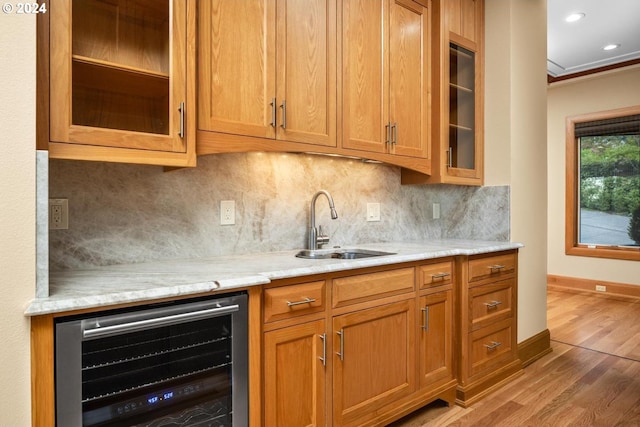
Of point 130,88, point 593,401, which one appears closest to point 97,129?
point 130,88

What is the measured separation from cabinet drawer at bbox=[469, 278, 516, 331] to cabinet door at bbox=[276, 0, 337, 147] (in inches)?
52.1

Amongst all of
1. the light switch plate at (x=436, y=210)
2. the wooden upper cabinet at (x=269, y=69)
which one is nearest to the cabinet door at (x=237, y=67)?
the wooden upper cabinet at (x=269, y=69)

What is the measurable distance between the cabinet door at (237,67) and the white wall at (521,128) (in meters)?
1.81

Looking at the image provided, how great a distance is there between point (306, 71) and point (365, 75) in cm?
41

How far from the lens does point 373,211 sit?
8.87 ft

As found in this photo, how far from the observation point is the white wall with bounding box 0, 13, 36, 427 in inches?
41.8

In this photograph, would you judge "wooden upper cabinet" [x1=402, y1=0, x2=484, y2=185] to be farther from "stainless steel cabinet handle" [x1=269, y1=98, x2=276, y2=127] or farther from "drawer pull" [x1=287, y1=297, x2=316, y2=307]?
"drawer pull" [x1=287, y1=297, x2=316, y2=307]

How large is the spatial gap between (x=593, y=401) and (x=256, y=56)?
2.71m

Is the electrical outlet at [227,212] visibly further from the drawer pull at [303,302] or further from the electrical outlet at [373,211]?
the electrical outlet at [373,211]

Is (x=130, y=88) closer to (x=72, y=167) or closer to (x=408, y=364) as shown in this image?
(x=72, y=167)

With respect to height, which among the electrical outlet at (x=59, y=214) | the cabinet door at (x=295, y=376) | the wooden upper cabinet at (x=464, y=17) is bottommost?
the cabinet door at (x=295, y=376)

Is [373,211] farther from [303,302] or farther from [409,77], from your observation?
[303,302]

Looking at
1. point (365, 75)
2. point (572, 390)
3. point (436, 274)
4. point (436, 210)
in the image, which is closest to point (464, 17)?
point (365, 75)

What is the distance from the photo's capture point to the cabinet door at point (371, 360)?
1772 millimetres
